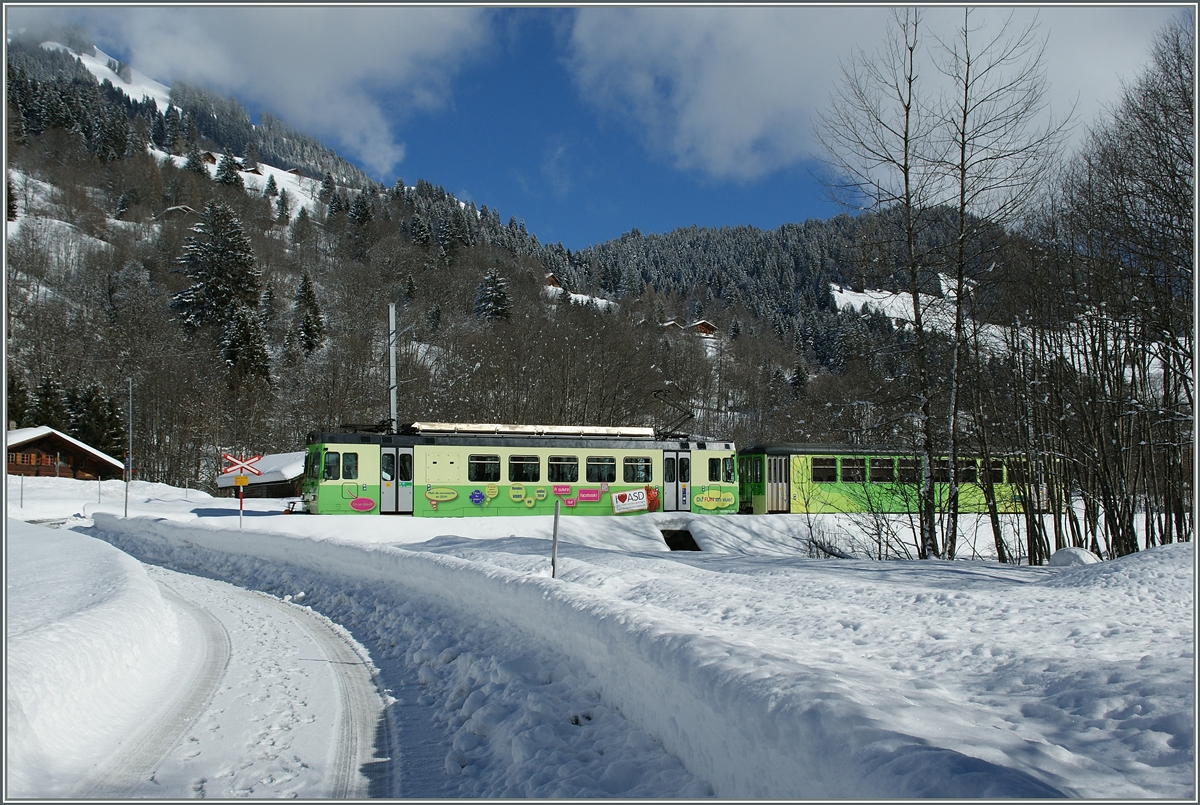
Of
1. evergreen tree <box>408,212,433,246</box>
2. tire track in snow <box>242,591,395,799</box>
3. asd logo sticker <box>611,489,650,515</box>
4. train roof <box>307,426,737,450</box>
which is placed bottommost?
tire track in snow <box>242,591,395,799</box>

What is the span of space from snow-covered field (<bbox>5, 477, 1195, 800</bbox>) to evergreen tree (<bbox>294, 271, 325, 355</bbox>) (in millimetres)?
64782

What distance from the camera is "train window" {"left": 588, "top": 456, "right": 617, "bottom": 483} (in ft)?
76.8

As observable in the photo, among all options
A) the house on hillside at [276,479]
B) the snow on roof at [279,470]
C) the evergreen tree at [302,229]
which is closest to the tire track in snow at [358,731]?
the house on hillside at [276,479]

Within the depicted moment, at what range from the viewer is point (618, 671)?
5.42m

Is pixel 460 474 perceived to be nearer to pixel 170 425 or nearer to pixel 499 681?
pixel 499 681

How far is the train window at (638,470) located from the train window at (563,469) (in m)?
1.68

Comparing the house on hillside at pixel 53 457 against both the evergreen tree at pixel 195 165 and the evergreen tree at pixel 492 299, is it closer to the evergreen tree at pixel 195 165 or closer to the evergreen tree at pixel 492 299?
the evergreen tree at pixel 492 299

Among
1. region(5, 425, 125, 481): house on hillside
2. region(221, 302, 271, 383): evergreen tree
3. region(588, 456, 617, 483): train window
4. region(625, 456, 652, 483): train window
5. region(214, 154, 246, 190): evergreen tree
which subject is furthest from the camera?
region(214, 154, 246, 190): evergreen tree

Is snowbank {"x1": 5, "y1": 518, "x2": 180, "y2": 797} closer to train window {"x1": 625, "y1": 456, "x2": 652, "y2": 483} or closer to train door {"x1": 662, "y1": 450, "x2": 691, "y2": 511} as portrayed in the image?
train window {"x1": 625, "y1": 456, "x2": 652, "y2": 483}

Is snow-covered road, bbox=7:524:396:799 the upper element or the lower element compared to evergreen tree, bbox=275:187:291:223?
lower

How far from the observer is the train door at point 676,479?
24234mm

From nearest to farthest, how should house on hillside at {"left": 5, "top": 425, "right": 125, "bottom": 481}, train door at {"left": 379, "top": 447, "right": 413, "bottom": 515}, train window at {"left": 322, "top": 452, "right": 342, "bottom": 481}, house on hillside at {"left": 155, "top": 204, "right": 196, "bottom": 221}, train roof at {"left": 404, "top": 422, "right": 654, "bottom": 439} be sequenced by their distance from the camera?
train window at {"left": 322, "top": 452, "right": 342, "bottom": 481} → train door at {"left": 379, "top": 447, "right": 413, "bottom": 515} → train roof at {"left": 404, "top": 422, "right": 654, "bottom": 439} → house on hillside at {"left": 5, "top": 425, "right": 125, "bottom": 481} → house on hillside at {"left": 155, "top": 204, "right": 196, "bottom": 221}

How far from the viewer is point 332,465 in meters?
21.0

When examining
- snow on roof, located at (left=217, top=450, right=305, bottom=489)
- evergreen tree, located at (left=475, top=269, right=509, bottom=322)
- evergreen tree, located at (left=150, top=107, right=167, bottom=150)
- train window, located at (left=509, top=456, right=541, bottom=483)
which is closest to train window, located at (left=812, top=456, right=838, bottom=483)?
train window, located at (left=509, top=456, right=541, bottom=483)
